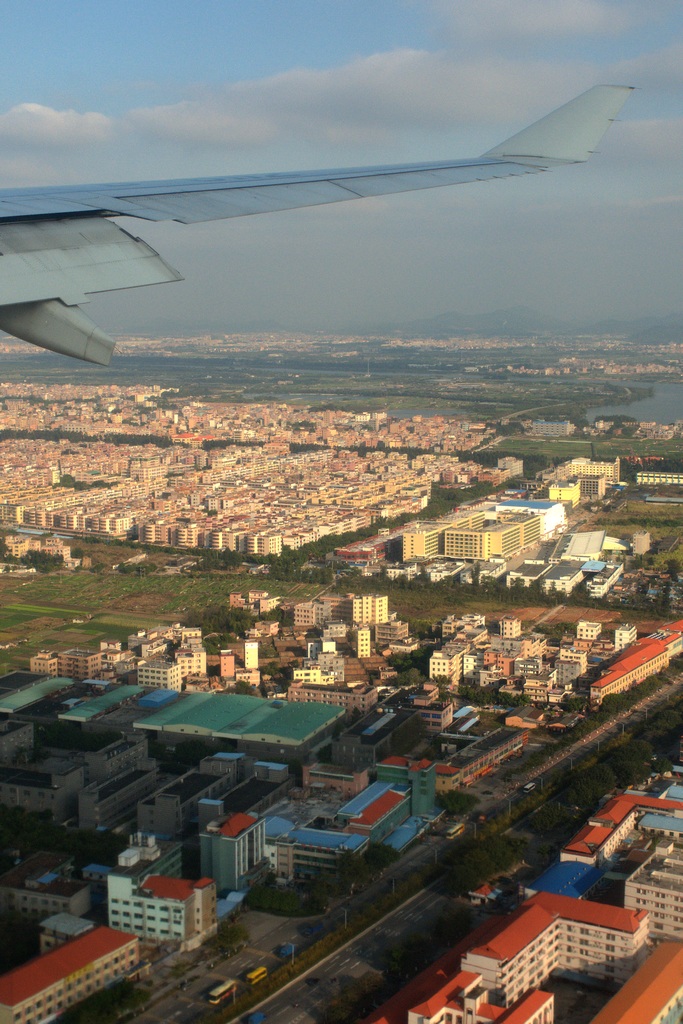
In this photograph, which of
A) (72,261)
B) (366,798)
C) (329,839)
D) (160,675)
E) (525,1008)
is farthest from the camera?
(160,675)

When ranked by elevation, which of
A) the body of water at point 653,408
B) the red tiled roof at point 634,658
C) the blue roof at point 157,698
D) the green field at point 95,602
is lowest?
the green field at point 95,602

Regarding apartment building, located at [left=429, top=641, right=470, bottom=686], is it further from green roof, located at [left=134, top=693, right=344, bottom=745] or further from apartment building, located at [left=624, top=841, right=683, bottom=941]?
apartment building, located at [left=624, top=841, right=683, bottom=941]

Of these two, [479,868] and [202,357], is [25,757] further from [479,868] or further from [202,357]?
[202,357]

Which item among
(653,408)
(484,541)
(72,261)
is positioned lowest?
(484,541)

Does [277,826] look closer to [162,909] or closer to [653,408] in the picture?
[162,909]

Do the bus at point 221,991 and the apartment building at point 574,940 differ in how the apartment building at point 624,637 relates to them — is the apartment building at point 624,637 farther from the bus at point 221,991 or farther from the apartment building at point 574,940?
the bus at point 221,991

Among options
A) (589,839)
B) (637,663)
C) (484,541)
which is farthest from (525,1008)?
(484,541)

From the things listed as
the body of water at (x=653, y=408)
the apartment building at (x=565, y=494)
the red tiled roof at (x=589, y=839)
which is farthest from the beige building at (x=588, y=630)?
the body of water at (x=653, y=408)
